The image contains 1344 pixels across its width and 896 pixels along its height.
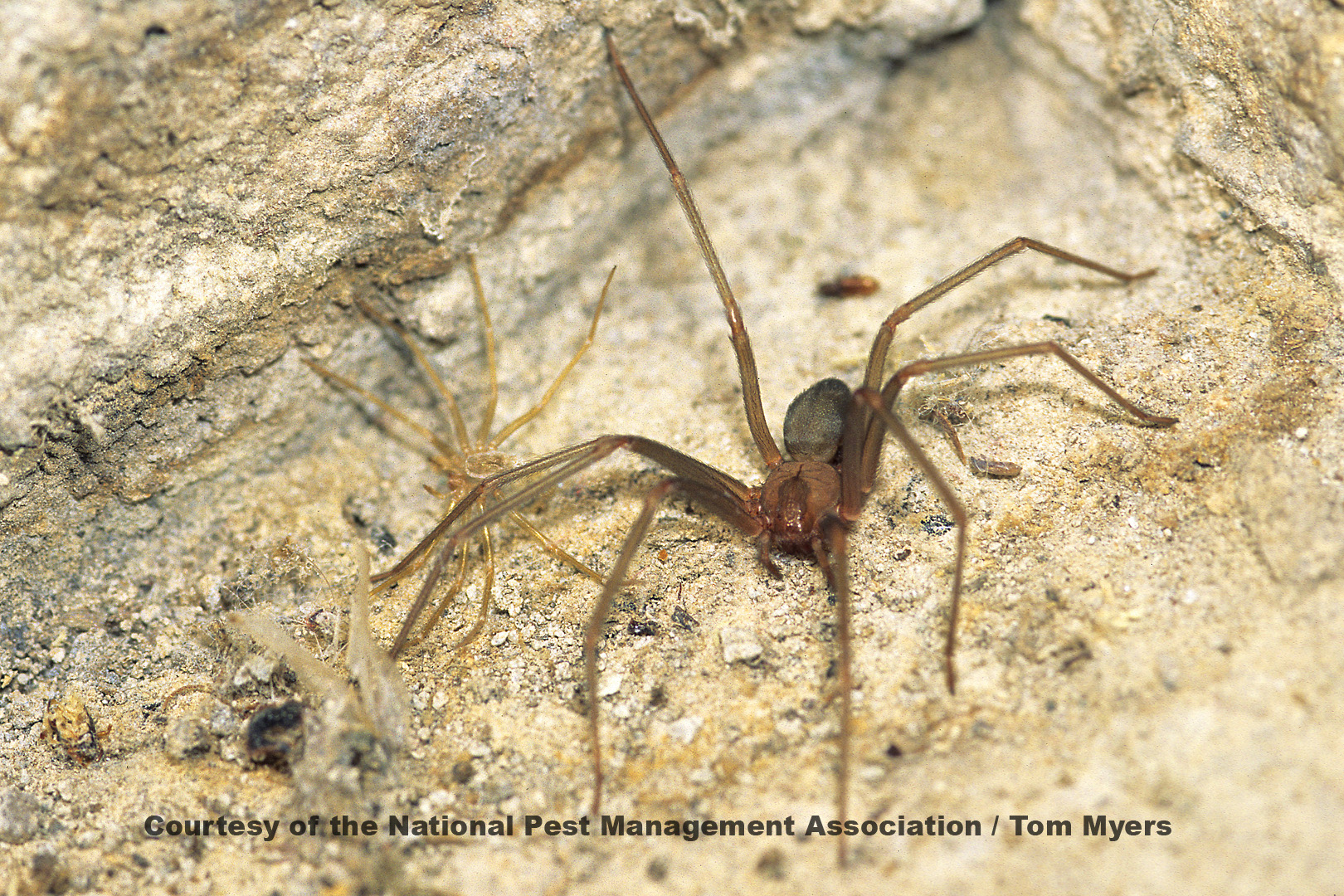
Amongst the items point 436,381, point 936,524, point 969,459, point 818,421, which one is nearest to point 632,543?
point 818,421

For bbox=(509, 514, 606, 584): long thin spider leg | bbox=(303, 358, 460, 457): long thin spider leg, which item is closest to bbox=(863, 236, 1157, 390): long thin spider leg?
bbox=(509, 514, 606, 584): long thin spider leg

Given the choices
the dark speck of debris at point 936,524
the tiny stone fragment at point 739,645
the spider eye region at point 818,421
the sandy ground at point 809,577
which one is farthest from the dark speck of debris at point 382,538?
the dark speck of debris at point 936,524

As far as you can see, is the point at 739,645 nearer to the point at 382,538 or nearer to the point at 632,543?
the point at 632,543

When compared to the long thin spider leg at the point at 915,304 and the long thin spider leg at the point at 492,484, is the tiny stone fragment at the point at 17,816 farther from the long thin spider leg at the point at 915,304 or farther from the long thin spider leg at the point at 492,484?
the long thin spider leg at the point at 915,304

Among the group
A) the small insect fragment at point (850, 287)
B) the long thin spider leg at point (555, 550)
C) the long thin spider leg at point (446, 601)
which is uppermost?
the small insect fragment at point (850, 287)

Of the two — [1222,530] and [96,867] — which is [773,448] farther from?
[96,867]

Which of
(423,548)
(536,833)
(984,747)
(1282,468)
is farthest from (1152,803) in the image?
(423,548)
